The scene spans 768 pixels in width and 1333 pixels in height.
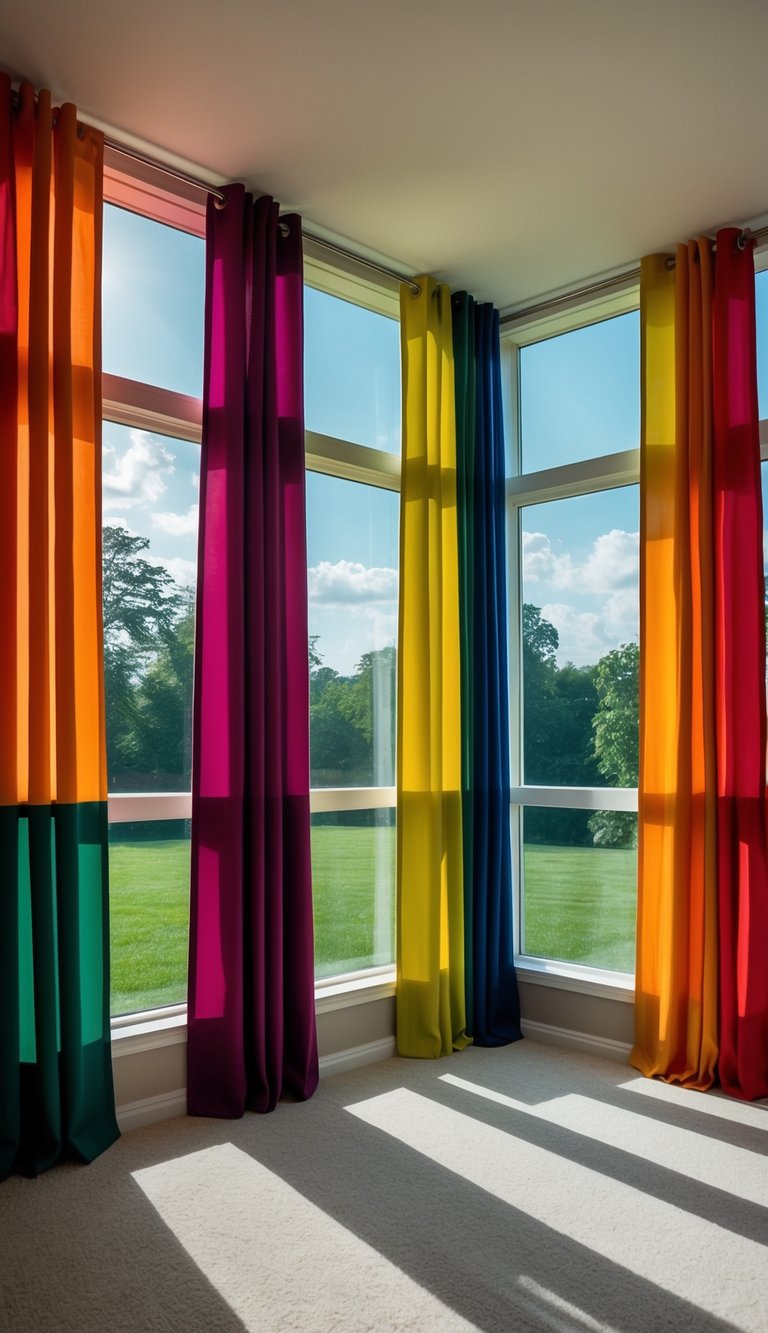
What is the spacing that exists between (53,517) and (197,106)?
1230mm

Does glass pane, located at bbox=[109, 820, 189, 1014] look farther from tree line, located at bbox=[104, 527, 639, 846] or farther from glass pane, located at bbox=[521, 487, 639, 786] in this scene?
glass pane, located at bbox=[521, 487, 639, 786]

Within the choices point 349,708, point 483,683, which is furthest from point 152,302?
point 483,683

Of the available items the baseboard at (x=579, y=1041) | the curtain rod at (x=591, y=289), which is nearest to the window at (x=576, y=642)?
the curtain rod at (x=591, y=289)

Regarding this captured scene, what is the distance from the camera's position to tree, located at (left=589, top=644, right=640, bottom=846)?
3.81 m

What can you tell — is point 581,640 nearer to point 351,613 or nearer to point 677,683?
point 677,683

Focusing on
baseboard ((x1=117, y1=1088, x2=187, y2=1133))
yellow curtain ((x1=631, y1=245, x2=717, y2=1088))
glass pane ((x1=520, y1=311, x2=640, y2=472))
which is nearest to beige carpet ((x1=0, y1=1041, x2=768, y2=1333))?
baseboard ((x1=117, y1=1088, x2=187, y2=1133))

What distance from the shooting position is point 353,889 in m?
3.74

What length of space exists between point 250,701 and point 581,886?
1641 millimetres

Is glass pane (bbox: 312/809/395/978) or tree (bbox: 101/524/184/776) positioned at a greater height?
tree (bbox: 101/524/184/776)

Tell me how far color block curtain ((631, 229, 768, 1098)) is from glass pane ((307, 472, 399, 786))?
3.24ft

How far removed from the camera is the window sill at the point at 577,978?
366 cm

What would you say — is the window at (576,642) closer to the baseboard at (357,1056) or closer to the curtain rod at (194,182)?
the baseboard at (357,1056)

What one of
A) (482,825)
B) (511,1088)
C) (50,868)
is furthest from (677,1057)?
(50,868)

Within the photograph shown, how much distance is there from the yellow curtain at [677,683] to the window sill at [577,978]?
0.16 m
